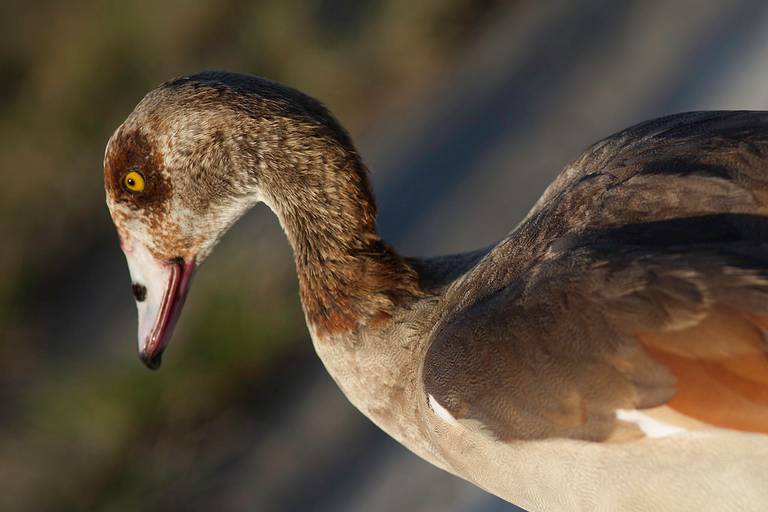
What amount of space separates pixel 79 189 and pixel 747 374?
14.4 ft

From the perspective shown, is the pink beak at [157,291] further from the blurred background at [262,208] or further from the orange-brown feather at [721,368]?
the orange-brown feather at [721,368]

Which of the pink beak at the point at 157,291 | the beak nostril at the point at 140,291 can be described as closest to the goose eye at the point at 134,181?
the pink beak at the point at 157,291

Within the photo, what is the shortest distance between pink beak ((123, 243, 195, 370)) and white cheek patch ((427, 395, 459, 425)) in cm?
101

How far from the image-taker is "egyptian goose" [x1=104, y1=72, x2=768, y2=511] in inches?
112

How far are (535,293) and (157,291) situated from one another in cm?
139

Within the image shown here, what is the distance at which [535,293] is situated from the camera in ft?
10.1

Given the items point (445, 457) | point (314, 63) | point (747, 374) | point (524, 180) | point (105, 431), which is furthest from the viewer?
point (314, 63)

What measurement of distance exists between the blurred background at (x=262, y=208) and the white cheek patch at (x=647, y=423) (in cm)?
195

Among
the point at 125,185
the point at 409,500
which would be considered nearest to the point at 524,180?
the point at 409,500

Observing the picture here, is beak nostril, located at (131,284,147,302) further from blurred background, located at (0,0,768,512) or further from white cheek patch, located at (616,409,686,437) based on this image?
white cheek patch, located at (616,409,686,437)

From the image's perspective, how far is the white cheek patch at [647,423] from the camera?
287cm

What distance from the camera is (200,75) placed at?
12.4ft

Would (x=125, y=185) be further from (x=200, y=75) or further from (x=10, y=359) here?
(x=10, y=359)

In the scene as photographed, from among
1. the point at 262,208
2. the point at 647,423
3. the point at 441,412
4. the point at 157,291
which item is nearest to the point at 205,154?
the point at 157,291
